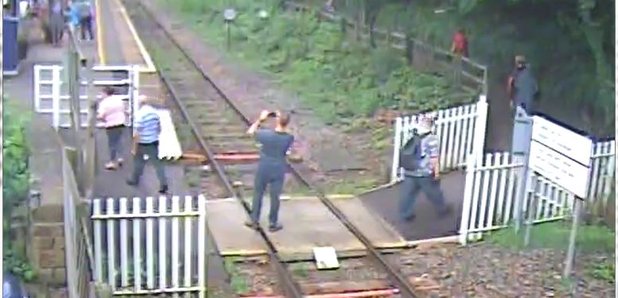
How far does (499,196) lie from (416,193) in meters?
0.92

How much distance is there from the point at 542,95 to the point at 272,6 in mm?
20119

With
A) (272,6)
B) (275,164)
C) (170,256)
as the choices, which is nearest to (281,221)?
(275,164)

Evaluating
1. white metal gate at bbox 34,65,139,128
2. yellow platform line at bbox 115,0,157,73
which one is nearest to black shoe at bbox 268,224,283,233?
white metal gate at bbox 34,65,139,128

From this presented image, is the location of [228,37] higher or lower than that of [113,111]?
lower

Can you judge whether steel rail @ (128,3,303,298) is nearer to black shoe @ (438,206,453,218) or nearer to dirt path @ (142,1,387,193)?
dirt path @ (142,1,387,193)

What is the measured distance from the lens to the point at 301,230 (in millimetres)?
11156

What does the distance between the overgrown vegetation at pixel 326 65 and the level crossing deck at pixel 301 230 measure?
20.8 ft

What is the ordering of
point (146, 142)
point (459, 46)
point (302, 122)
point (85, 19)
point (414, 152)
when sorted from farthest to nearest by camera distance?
point (85, 19), point (459, 46), point (302, 122), point (146, 142), point (414, 152)

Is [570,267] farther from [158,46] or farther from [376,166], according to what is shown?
[158,46]

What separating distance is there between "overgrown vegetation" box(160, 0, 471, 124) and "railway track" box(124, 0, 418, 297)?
73.6 inches

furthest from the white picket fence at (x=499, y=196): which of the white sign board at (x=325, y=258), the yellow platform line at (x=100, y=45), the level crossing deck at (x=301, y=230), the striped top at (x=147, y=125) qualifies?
the yellow platform line at (x=100, y=45)

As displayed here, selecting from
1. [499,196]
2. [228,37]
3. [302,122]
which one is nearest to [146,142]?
[499,196]

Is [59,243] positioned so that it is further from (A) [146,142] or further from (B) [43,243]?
(A) [146,142]

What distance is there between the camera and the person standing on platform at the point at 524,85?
48.1 ft
